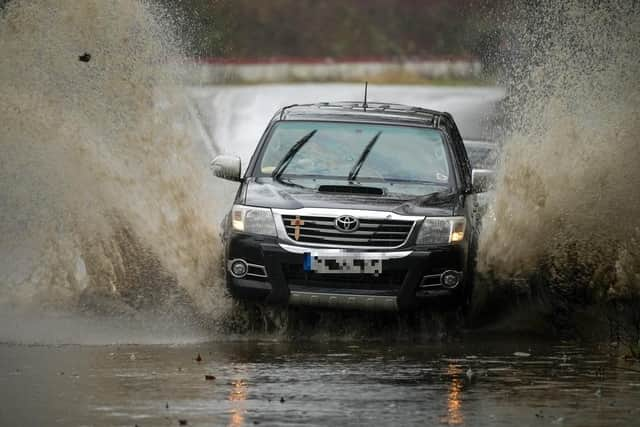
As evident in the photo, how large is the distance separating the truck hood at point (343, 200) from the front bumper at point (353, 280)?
31 cm

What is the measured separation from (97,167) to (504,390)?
666cm

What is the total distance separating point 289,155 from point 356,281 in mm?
1684

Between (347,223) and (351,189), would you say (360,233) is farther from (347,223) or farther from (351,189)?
(351,189)

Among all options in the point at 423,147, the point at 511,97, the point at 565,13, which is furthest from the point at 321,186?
the point at 565,13

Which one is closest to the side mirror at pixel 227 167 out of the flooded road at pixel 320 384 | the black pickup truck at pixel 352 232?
the black pickup truck at pixel 352 232

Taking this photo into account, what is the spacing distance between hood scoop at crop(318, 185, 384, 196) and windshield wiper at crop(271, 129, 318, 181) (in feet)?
1.74

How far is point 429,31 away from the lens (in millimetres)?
89125

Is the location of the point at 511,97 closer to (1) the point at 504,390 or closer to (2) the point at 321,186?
(2) the point at 321,186

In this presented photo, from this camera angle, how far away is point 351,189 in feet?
41.5

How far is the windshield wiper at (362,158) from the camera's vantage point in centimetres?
1318

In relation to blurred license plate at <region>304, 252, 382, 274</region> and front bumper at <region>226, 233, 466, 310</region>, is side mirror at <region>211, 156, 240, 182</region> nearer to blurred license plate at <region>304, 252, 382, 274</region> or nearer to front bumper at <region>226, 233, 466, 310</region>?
front bumper at <region>226, 233, 466, 310</region>

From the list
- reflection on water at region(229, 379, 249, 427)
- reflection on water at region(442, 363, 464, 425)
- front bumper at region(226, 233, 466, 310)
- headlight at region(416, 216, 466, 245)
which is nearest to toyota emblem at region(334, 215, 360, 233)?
front bumper at region(226, 233, 466, 310)

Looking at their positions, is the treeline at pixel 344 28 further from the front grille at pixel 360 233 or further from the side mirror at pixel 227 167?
the front grille at pixel 360 233

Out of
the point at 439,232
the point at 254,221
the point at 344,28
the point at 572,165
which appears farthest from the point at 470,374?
the point at 344,28
